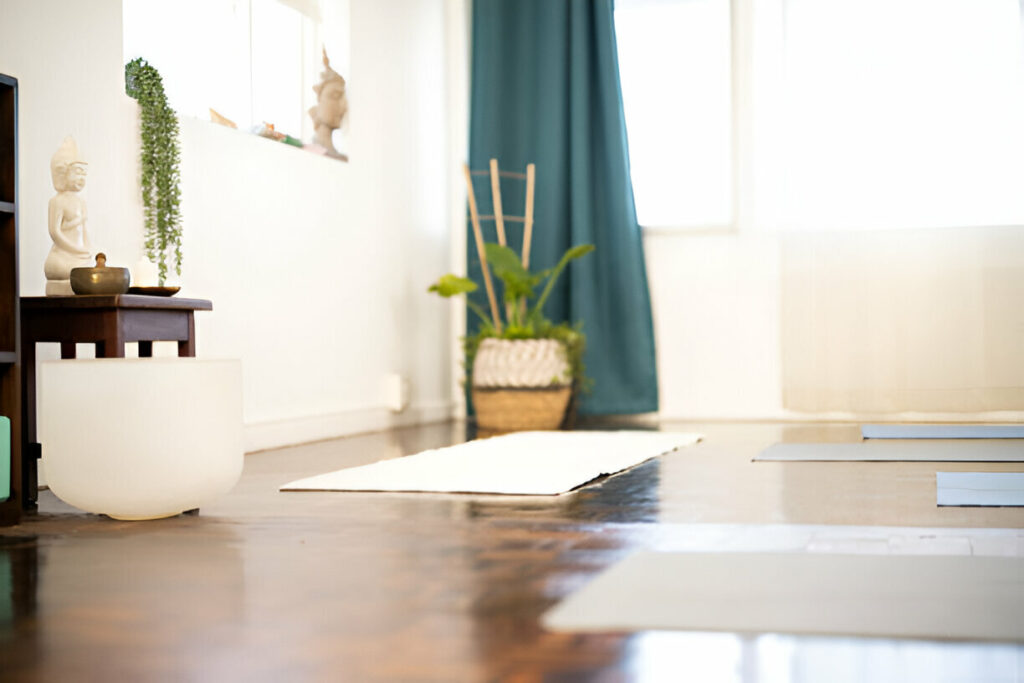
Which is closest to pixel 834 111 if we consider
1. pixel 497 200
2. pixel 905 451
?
pixel 497 200

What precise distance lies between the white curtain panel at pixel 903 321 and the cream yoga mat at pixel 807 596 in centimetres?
314

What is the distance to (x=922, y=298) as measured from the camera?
4.63m

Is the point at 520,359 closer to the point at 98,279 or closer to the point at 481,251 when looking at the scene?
the point at 481,251

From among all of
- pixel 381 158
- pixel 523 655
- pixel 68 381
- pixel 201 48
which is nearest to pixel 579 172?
pixel 381 158

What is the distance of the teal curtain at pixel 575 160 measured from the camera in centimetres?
499

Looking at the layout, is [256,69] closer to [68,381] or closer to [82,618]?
[68,381]

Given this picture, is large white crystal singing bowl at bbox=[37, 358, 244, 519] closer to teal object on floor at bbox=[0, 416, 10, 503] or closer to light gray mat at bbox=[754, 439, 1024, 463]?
teal object on floor at bbox=[0, 416, 10, 503]

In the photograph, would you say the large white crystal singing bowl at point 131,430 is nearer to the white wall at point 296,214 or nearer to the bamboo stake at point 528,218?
the white wall at point 296,214

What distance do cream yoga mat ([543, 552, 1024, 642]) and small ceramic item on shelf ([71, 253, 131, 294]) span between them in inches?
50.7

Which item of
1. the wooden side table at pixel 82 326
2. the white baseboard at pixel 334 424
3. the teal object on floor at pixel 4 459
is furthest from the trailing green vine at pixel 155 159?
the teal object on floor at pixel 4 459

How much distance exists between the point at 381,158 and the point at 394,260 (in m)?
0.40

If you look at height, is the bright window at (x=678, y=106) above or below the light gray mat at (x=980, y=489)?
above

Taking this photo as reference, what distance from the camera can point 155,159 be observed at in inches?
124

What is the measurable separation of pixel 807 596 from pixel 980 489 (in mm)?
1131
